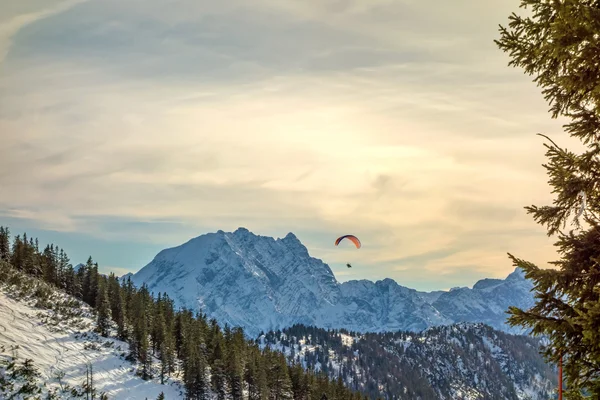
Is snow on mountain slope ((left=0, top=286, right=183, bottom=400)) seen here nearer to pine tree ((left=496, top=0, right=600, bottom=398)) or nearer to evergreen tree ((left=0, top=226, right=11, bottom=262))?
evergreen tree ((left=0, top=226, right=11, bottom=262))

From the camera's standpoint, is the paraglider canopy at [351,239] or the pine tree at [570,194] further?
the paraglider canopy at [351,239]

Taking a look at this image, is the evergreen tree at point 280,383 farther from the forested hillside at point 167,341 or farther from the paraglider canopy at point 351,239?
the paraglider canopy at point 351,239

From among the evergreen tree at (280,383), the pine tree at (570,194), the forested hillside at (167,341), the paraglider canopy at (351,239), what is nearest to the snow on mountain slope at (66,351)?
the forested hillside at (167,341)

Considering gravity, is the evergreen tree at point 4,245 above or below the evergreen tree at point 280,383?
above

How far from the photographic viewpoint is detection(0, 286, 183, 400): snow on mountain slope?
7550cm

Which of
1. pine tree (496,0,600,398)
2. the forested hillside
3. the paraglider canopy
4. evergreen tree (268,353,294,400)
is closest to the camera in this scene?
pine tree (496,0,600,398)

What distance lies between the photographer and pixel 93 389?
7775 centimetres

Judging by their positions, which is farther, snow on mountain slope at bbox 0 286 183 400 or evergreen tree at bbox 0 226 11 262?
evergreen tree at bbox 0 226 11 262

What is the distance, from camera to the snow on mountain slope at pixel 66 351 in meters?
75.5

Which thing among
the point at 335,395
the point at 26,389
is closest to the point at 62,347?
the point at 26,389

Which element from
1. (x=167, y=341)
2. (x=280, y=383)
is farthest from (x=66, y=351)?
(x=280, y=383)

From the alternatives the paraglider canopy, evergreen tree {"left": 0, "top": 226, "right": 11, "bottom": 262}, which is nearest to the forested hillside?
evergreen tree {"left": 0, "top": 226, "right": 11, "bottom": 262}

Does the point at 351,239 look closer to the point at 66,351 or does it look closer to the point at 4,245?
the point at 66,351

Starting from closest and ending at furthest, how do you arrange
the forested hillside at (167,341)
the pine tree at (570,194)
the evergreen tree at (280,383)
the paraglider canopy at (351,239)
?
the pine tree at (570,194) < the paraglider canopy at (351,239) < the forested hillside at (167,341) < the evergreen tree at (280,383)
